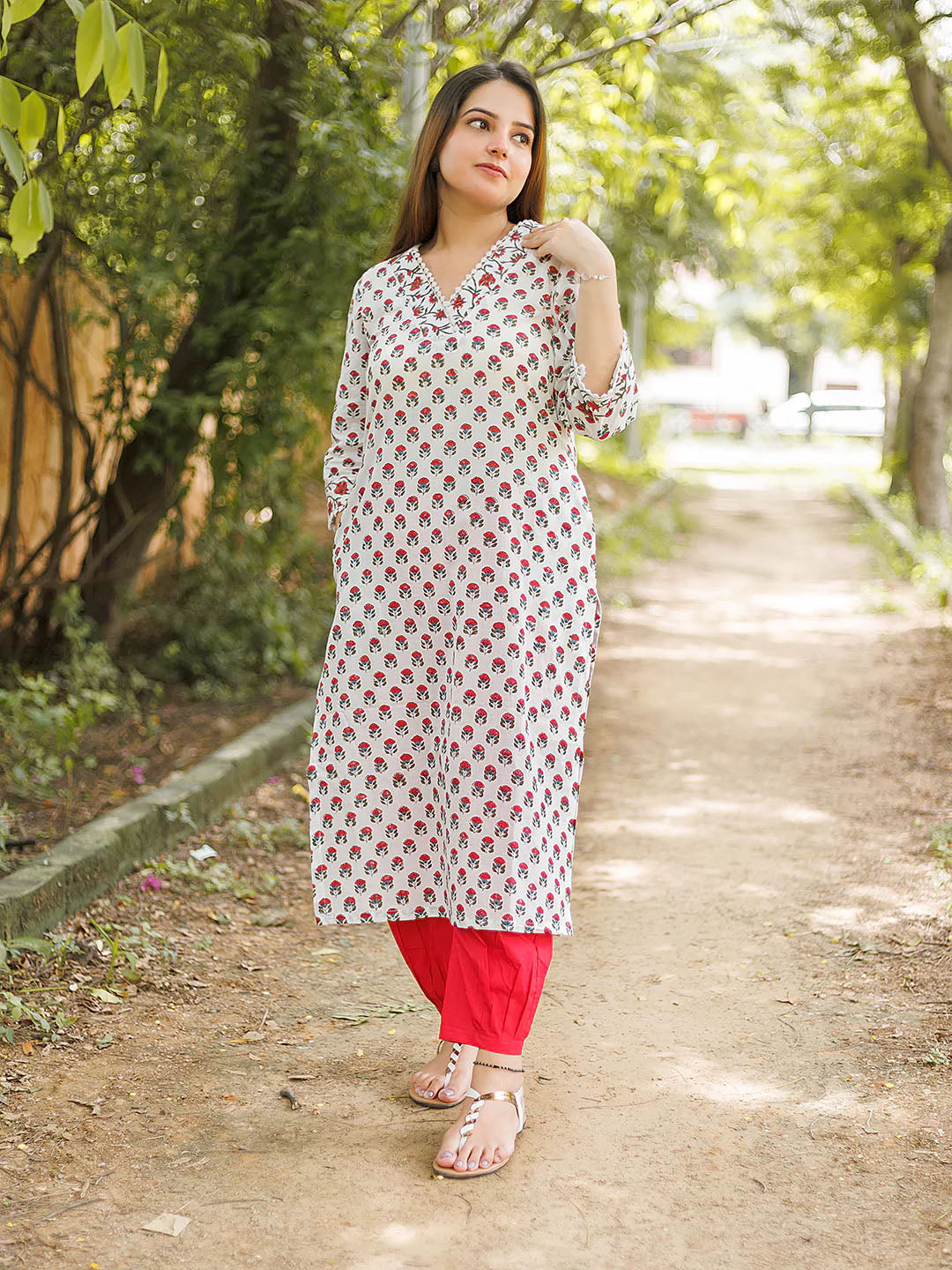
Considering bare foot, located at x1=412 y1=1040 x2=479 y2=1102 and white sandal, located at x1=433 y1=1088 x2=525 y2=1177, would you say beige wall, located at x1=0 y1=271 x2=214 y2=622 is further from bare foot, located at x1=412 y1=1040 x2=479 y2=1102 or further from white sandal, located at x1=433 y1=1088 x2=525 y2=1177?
white sandal, located at x1=433 y1=1088 x2=525 y2=1177

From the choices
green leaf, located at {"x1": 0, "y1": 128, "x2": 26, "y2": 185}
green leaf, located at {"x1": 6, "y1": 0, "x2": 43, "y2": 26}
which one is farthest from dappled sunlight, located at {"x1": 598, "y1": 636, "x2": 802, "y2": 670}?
green leaf, located at {"x1": 6, "y1": 0, "x2": 43, "y2": 26}

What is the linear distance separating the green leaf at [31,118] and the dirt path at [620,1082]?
5.87 feet

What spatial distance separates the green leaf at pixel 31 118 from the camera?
2023 millimetres

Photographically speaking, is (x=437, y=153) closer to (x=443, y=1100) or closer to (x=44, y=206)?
(x=44, y=206)

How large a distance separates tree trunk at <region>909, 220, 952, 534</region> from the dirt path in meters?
7.37

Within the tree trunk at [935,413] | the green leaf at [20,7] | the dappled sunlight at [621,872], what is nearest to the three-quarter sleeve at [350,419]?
the green leaf at [20,7]

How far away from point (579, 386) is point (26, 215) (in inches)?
39.6

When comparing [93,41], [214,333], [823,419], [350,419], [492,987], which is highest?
[823,419]

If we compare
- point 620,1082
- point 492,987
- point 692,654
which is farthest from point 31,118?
point 692,654

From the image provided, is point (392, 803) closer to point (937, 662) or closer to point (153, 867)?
point (153, 867)

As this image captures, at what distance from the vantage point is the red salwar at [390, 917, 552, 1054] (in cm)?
252

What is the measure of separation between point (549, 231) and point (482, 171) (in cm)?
19

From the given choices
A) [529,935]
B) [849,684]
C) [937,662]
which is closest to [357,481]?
[529,935]

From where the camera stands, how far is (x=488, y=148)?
102 inches
